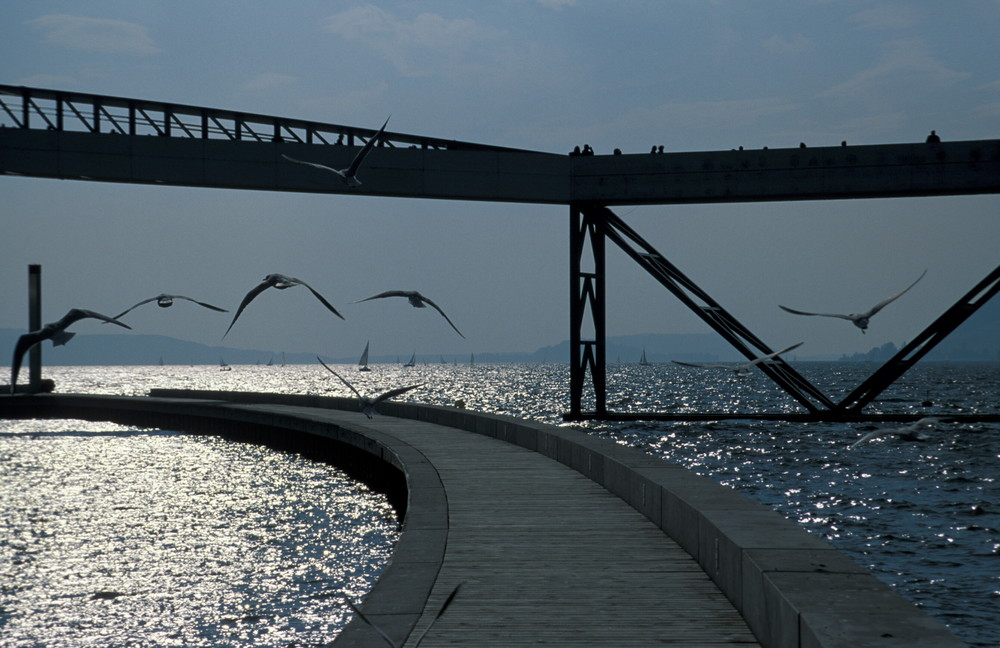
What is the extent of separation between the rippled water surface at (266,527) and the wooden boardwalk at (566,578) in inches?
109

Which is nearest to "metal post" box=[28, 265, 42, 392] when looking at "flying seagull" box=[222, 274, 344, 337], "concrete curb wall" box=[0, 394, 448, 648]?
"concrete curb wall" box=[0, 394, 448, 648]

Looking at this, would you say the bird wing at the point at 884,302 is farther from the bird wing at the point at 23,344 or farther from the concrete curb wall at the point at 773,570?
the bird wing at the point at 23,344

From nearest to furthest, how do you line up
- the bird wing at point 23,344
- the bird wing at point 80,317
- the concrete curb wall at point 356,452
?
the concrete curb wall at point 356,452 → the bird wing at point 80,317 → the bird wing at point 23,344

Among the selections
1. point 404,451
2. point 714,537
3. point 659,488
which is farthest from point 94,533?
point 714,537

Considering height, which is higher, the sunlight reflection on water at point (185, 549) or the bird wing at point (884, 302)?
the bird wing at point (884, 302)

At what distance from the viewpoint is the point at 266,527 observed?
22422mm

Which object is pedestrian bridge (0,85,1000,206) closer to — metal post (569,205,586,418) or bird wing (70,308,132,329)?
metal post (569,205,586,418)

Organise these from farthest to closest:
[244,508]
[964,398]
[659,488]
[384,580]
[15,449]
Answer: [964,398], [15,449], [244,508], [659,488], [384,580]

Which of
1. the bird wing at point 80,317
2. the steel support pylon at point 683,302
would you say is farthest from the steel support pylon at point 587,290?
the bird wing at point 80,317

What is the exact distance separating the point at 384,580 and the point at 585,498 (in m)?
6.43

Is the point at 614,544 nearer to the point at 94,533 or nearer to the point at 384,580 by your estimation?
the point at 384,580

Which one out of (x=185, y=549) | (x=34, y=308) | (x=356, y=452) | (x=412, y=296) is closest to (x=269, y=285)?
(x=412, y=296)

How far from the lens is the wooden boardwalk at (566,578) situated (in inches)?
305

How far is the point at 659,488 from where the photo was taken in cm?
1245
